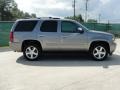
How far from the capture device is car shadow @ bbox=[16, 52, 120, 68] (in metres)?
11.5

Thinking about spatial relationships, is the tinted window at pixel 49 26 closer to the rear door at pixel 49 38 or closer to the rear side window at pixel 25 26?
the rear door at pixel 49 38

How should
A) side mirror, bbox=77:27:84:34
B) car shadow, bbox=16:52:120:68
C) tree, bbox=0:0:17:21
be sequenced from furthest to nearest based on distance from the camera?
tree, bbox=0:0:17:21
side mirror, bbox=77:27:84:34
car shadow, bbox=16:52:120:68

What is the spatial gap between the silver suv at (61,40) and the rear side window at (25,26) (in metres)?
0.04

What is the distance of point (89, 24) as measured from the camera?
29.5 metres

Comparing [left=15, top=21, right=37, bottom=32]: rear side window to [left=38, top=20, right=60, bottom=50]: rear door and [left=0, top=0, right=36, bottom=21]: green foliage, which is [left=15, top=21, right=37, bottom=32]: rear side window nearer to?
[left=38, top=20, right=60, bottom=50]: rear door

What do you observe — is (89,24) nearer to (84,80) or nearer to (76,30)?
(76,30)

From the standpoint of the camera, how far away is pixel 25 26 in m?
12.7

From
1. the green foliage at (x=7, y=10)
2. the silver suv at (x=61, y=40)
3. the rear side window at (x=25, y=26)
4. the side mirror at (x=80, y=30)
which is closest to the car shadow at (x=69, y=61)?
the silver suv at (x=61, y=40)

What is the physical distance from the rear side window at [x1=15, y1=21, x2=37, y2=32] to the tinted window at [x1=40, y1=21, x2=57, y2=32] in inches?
15.6

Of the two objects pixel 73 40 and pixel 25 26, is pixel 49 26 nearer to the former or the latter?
pixel 25 26

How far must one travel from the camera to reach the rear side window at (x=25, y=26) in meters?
12.6

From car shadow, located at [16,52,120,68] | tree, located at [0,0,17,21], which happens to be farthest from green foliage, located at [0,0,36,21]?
car shadow, located at [16,52,120,68]

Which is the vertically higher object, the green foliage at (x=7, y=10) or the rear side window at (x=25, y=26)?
the green foliage at (x=7, y=10)

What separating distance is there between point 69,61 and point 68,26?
1.53 meters
